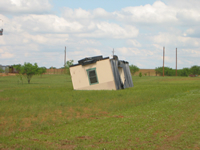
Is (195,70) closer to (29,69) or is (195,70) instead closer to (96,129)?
(29,69)

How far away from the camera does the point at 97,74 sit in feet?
78.3

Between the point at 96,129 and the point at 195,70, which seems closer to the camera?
the point at 96,129

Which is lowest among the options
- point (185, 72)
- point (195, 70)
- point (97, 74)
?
point (97, 74)

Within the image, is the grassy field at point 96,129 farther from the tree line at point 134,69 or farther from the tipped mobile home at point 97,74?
the tree line at point 134,69

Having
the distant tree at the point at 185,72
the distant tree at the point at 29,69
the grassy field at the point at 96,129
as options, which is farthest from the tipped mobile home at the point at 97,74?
the distant tree at the point at 185,72

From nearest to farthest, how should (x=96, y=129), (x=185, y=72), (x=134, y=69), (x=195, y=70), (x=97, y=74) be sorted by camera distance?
(x=96, y=129) → (x=97, y=74) → (x=195, y=70) → (x=185, y=72) → (x=134, y=69)

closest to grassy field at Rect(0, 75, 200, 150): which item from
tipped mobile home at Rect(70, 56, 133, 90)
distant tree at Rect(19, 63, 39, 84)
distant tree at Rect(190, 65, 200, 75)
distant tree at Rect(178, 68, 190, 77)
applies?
tipped mobile home at Rect(70, 56, 133, 90)

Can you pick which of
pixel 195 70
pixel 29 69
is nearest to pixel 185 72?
pixel 195 70

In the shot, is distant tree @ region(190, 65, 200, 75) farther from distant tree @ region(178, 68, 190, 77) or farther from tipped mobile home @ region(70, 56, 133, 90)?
tipped mobile home @ region(70, 56, 133, 90)

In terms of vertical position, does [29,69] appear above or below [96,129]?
above

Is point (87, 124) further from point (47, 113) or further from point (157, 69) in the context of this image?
point (157, 69)

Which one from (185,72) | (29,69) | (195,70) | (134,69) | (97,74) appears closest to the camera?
(97,74)

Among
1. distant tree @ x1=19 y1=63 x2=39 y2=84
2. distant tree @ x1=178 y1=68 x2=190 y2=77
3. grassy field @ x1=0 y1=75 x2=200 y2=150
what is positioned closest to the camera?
grassy field @ x1=0 y1=75 x2=200 y2=150

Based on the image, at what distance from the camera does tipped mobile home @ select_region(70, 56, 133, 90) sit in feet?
76.5
